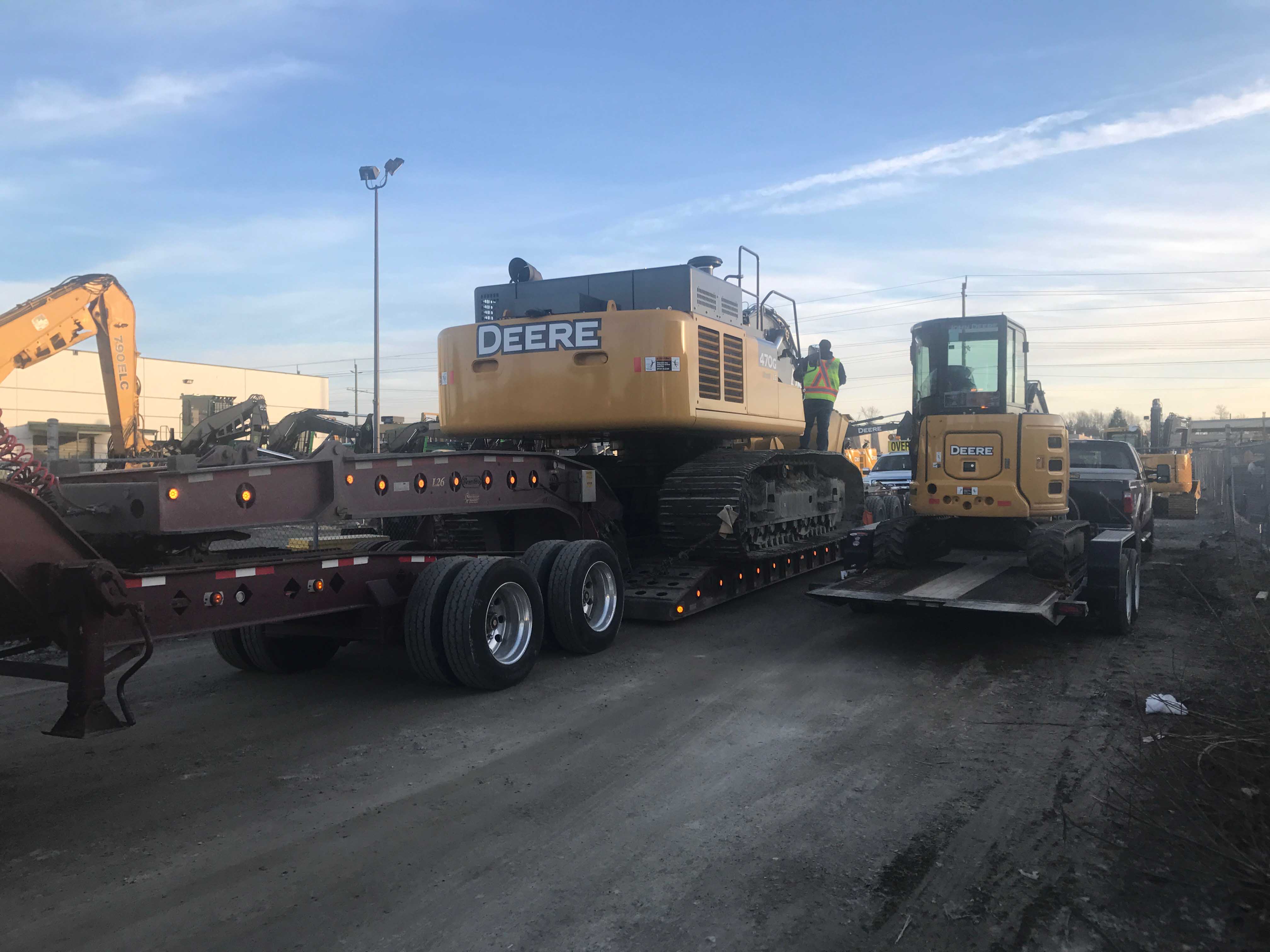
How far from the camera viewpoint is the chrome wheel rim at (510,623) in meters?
6.78

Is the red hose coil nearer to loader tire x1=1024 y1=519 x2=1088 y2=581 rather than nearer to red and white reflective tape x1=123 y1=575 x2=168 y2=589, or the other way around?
red and white reflective tape x1=123 y1=575 x2=168 y2=589

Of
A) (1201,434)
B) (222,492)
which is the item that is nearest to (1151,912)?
(222,492)

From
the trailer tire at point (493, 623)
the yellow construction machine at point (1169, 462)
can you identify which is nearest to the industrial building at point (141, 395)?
the trailer tire at point (493, 623)

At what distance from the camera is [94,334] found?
650 inches

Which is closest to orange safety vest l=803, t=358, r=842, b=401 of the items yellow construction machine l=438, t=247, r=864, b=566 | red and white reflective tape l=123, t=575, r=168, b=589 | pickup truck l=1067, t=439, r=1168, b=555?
yellow construction machine l=438, t=247, r=864, b=566

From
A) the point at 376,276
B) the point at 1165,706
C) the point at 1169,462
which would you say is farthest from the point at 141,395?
the point at 1165,706

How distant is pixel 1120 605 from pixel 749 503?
3.57 metres

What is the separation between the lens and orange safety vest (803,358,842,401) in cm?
1274

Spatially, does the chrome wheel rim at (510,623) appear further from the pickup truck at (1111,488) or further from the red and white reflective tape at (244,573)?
the pickup truck at (1111,488)

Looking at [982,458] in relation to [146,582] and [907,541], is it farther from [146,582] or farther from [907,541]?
[146,582]

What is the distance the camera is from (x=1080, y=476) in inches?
465

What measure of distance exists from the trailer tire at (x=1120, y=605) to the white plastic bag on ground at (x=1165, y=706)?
7.62ft

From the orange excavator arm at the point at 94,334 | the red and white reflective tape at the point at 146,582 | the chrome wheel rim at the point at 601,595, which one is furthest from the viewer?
the orange excavator arm at the point at 94,334

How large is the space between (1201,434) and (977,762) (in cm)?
4895
